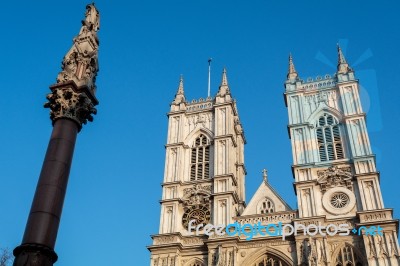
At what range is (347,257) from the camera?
31.7m

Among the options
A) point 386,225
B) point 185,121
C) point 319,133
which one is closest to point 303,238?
point 386,225

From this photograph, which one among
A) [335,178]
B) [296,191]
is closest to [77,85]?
[296,191]

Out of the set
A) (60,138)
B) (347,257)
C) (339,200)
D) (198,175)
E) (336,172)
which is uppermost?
(198,175)

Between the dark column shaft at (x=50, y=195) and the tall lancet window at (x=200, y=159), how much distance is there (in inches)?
976

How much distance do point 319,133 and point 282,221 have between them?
8.51m

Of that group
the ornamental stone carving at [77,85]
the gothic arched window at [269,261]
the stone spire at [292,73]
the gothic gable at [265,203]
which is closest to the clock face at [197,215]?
the gothic gable at [265,203]

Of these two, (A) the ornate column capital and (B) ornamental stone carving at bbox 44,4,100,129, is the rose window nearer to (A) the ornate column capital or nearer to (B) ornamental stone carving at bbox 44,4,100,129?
(B) ornamental stone carving at bbox 44,4,100,129

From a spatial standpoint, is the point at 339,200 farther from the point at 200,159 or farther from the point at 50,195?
the point at 50,195

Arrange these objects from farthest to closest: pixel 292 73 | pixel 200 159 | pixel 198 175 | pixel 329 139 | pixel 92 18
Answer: pixel 292 73, pixel 200 159, pixel 198 175, pixel 329 139, pixel 92 18

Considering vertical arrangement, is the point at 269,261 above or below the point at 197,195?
below

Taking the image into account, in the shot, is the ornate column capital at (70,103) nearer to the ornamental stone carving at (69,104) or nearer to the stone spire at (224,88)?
the ornamental stone carving at (69,104)

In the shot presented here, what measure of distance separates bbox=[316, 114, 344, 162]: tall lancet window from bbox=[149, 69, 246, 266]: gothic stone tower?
7135 mm

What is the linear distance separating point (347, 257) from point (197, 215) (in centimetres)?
1139

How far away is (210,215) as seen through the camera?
36.7 metres
